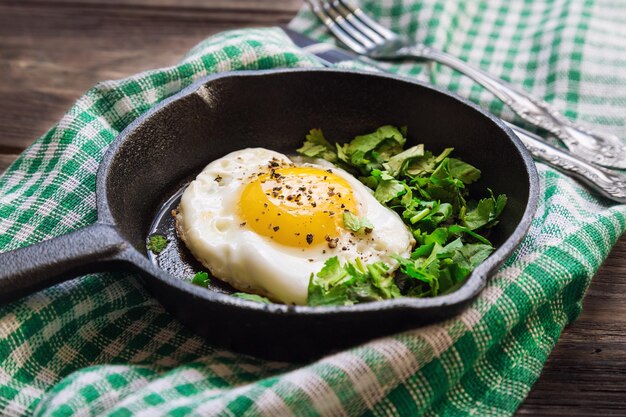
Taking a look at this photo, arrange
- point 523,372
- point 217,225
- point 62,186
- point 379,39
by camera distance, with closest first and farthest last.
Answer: point 523,372
point 217,225
point 62,186
point 379,39

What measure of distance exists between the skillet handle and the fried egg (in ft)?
1.04

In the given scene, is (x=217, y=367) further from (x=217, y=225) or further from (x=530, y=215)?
(x=530, y=215)

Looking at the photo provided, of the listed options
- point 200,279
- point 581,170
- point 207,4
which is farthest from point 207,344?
point 207,4

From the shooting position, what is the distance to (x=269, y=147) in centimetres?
238

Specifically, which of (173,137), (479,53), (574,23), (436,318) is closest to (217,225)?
(173,137)

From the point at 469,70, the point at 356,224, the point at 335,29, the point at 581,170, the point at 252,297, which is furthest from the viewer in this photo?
the point at 335,29

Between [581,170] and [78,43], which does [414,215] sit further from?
[78,43]

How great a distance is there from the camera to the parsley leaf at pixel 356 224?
75.2 inches

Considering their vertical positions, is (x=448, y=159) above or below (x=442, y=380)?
above

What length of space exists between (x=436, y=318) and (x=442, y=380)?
0.14 metres

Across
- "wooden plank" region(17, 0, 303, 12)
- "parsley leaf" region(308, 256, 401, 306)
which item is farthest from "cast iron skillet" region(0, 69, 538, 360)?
"wooden plank" region(17, 0, 303, 12)

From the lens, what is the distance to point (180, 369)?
1643mm

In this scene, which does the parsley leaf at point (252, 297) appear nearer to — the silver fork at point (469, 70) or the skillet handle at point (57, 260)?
the skillet handle at point (57, 260)

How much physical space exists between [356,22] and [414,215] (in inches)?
51.7
